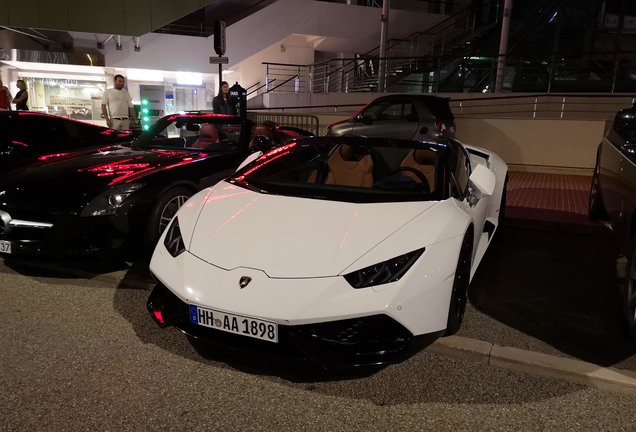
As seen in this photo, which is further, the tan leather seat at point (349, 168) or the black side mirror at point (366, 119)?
the black side mirror at point (366, 119)

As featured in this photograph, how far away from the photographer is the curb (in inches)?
104

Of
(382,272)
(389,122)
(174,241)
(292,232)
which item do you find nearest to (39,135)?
(174,241)

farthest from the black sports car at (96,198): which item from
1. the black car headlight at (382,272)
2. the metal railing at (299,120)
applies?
→ the metal railing at (299,120)

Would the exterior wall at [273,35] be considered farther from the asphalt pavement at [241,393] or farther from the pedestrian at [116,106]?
the asphalt pavement at [241,393]

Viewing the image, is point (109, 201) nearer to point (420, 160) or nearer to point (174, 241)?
point (174, 241)

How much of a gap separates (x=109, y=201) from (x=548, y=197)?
6.23 metres

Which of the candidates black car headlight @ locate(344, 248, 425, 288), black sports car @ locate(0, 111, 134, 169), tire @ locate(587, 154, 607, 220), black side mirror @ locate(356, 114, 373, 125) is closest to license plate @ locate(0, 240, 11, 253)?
black sports car @ locate(0, 111, 134, 169)

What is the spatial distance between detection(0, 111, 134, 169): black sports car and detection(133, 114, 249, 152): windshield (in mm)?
1591

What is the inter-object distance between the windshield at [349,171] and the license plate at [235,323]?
1.09 metres

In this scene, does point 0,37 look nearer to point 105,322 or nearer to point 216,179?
point 216,179

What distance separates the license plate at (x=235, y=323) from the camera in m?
2.38

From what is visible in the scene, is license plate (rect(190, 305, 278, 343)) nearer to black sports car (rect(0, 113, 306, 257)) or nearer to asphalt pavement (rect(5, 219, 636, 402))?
asphalt pavement (rect(5, 219, 636, 402))

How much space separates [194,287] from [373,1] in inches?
832

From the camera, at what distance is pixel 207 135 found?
18.5ft
